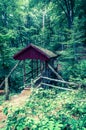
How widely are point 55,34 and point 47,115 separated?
22.6 meters

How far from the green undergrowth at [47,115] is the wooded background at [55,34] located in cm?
918

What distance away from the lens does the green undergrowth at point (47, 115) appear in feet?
18.3

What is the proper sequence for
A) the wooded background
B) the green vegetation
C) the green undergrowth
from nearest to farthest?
the green undergrowth
the green vegetation
the wooded background

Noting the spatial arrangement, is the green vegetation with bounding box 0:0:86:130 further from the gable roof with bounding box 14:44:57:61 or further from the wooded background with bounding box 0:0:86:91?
the gable roof with bounding box 14:44:57:61

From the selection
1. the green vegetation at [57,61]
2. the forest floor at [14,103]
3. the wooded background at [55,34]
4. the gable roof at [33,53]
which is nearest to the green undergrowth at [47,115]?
the green vegetation at [57,61]

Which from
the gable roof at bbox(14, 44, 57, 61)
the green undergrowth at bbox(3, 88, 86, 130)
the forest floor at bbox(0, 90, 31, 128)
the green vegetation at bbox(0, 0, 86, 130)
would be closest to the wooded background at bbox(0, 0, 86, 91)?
the green vegetation at bbox(0, 0, 86, 130)

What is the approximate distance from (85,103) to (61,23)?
22.0 meters

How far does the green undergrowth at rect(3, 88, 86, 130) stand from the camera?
18.3 ft

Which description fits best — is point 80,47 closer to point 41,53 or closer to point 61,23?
point 61,23

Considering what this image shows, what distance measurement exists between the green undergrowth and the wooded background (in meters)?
9.18

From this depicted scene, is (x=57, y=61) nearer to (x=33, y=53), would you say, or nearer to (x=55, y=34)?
(x=55, y=34)

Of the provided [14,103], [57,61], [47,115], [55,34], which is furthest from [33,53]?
[55,34]

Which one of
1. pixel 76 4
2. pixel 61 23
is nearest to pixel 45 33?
pixel 61 23

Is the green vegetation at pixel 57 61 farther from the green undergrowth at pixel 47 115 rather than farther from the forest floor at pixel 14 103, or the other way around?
the forest floor at pixel 14 103
